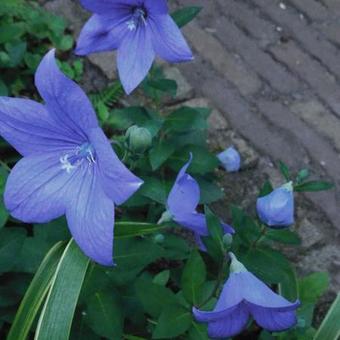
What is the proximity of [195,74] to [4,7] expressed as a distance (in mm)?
895

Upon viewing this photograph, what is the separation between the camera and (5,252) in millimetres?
1945

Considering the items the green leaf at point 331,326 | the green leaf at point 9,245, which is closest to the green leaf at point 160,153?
the green leaf at point 9,245

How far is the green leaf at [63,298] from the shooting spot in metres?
1.68

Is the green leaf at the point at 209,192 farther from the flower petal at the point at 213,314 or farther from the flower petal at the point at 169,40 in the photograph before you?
the flower petal at the point at 213,314

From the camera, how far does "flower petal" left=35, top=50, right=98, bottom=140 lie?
1427mm

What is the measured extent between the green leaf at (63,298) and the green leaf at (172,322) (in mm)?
295

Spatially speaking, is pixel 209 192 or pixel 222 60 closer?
pixel 209 192

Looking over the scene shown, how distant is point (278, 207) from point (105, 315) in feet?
1.93

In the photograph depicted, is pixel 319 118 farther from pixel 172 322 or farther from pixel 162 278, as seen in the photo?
pixel 172 322

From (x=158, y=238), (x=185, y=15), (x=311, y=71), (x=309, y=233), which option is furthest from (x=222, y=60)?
(x=158, y=238)

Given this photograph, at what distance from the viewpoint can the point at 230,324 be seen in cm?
160

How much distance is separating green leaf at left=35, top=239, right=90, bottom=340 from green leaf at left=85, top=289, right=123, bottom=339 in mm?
236

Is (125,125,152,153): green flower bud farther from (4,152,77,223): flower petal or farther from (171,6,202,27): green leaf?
(171,6,202,27): green leaf

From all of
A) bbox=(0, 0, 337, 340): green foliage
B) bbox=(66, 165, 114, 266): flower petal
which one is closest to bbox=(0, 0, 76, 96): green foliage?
bbox=(0, 0, 337, 340): green foliage
